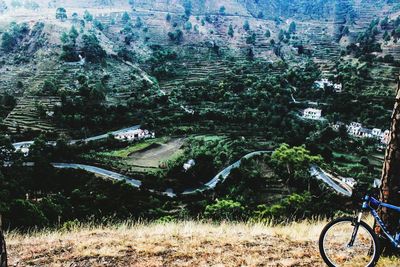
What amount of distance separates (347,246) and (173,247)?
68.0 inches

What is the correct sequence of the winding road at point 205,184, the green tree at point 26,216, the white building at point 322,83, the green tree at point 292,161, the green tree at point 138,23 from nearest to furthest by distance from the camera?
the green tree at point 26,216 → the winding road at point 205,184 → the green tree at point 292,161 → the white building at point 322,83 → the green tree at point 138,23

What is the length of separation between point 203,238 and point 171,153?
25.2m

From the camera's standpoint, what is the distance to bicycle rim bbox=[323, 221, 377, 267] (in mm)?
3223

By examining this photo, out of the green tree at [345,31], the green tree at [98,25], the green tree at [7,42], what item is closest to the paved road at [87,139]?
the green tree at [7,42]

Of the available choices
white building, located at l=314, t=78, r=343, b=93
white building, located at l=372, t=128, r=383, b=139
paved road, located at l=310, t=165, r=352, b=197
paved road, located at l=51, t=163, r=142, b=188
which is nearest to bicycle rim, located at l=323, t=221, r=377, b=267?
paved road, located at l=310, t=165, r=352, b=197

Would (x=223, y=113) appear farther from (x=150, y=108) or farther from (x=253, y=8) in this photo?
(x=253, y=8)

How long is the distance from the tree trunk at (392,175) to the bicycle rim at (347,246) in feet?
0.81

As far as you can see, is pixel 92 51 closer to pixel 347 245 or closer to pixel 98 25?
pixel 98 25

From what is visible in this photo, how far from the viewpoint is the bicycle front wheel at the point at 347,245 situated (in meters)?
3.15

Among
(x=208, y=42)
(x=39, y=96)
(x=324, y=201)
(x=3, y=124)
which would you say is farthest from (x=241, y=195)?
(x=208, y=42)

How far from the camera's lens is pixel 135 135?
31797mm

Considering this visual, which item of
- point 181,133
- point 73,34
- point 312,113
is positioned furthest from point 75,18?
point 312,113

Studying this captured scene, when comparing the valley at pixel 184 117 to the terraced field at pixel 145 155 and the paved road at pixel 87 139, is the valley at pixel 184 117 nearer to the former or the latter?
the terraced field at pixel 145 155

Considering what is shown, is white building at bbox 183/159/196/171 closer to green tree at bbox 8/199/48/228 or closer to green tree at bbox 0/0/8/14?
green tree at bbox 8/199/48/228
